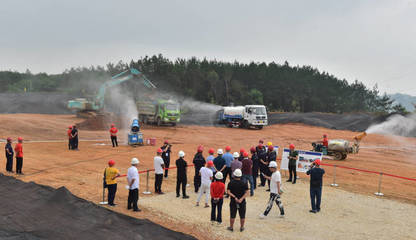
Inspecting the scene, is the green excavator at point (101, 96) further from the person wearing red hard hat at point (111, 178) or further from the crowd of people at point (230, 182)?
the person wearing red hard hat at point (111, 178)

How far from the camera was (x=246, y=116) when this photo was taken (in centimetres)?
4172

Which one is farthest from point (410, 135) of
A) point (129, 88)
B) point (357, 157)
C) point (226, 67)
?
point (226, 67)

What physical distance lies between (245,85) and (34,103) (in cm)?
5036

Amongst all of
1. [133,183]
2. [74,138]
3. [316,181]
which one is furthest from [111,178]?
[74,138]

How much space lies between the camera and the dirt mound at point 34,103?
5278cm

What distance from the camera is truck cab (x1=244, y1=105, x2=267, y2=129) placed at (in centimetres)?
4066

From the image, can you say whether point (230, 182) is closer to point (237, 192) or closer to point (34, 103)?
point (237, 192)

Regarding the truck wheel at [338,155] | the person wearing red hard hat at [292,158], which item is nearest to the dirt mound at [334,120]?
the truck wheel at [338,155]

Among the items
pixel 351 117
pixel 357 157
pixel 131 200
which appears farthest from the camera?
pixel 351 117

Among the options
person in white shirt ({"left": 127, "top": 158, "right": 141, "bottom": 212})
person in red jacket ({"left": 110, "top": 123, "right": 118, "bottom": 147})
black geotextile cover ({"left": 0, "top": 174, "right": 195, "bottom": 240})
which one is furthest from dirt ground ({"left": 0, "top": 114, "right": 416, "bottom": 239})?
black geotextile cover ({"left": 0, "top": 174, "right": 195, "bottom": 240})

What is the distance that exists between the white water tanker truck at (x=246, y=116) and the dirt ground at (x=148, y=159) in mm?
2793

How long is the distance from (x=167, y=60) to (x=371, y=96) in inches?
2290

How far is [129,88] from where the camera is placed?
39125 mm

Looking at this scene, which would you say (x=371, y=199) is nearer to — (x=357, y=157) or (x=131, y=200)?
(x=131, y=200)
